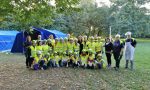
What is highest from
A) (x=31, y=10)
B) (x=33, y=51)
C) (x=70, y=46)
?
(x=31, y=10)

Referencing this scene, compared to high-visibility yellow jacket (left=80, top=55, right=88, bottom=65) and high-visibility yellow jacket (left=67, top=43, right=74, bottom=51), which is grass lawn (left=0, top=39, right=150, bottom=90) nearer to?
high-visibility yellow jacket (left=80, top=55, right=88, bottom=65)

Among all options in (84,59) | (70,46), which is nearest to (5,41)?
(70,46)

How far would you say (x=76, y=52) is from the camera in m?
16.4

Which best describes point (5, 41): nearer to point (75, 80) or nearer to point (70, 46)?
point (70, 46)

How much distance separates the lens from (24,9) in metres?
10.4

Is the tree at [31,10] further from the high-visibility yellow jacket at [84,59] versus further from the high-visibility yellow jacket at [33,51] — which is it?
the high-visibility yellow jacket at [84,59]

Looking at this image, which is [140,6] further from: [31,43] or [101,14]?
[31,43]

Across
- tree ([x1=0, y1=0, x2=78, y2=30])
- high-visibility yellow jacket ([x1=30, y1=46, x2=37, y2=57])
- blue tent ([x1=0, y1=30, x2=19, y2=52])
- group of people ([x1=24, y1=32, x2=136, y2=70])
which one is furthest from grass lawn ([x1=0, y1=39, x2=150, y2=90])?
blue tent ([x1=0, y1=30, x2=19, y2=52])

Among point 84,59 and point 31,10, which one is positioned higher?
point 31,10

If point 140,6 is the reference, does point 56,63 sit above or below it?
below

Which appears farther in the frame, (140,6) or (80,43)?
(140,6)

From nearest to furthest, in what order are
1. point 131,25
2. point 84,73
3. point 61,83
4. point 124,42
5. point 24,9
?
point 24,9
point 61,83
point 84,73
point 124,42
point 131,25

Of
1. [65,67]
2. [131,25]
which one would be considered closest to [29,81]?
[65,67]

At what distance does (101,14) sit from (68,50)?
152 ft
